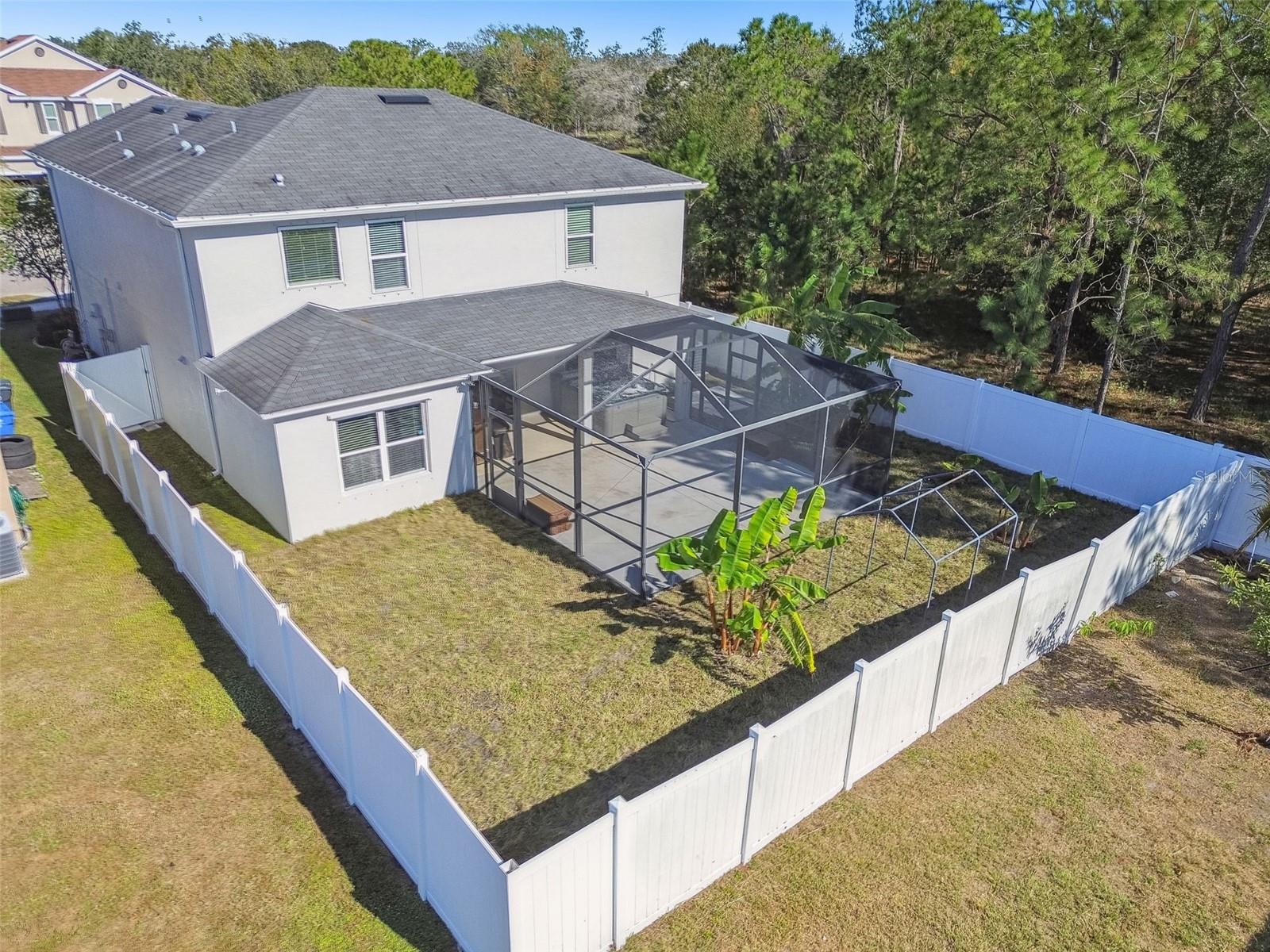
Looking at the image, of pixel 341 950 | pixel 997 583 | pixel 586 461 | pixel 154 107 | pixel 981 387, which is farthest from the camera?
pixel 154 107

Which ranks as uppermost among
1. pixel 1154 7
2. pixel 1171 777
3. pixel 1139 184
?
pixel 1154 7

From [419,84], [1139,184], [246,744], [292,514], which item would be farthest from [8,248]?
[419,84]

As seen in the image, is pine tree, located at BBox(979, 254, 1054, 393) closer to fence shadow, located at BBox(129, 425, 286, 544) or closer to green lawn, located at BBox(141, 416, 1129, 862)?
green lawn, located at BBox(141, 416, 1129, 862)

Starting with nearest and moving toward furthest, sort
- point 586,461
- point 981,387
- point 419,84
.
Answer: point 586,461 < point 981,387 < point 419,84

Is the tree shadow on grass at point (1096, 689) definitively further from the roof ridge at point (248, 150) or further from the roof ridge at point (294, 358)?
the roof ridge at point (248, 150)

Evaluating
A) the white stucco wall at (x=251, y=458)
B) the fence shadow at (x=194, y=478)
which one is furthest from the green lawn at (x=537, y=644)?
the white stucco wall at (x=251, y=458)

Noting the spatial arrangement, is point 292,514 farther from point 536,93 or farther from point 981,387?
point 536,93

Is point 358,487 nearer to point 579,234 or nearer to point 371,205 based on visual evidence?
point 371,205
